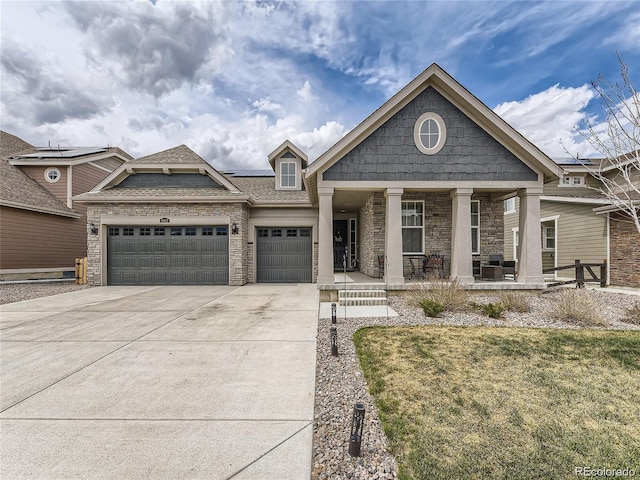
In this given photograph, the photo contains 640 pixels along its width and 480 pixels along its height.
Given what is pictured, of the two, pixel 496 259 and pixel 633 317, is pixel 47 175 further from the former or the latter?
pixel 633 317

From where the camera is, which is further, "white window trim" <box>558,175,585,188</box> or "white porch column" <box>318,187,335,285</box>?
"white window trim" <box>558,175,585,188</box>

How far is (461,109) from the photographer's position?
9727mm

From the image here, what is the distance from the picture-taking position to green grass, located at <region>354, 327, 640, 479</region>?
96.5 inches

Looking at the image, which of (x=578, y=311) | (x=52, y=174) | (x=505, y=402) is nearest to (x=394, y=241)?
(x=578, y=311)

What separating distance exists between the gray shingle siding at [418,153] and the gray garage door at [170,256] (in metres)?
6.26

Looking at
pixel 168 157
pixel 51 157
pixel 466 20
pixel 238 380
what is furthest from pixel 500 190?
pixel 51 157

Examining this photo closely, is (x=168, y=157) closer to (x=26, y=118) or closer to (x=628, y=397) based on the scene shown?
(x=628, y=397)

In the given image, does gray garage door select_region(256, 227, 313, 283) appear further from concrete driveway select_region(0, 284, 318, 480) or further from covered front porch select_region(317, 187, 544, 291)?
concrete driveway select_region(0, 284, 318, 480)

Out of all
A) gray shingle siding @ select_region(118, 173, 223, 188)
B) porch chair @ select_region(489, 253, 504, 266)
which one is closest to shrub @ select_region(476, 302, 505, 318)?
porch chair @ select_region(489, 253, 504, 266)

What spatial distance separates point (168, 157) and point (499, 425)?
14.8 m

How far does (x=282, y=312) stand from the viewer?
757 centimetres

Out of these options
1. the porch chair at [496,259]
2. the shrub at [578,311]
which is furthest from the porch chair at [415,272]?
the shrub at [578,311]

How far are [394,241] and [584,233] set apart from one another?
10271 mm

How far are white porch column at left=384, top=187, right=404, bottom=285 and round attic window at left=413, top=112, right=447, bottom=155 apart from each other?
1698 millimetres
